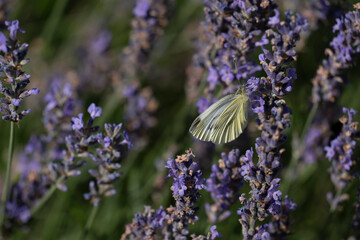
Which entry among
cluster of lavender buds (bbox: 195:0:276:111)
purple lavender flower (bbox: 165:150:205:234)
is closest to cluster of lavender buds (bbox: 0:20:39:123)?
purple lavender flower (bbox: 165:150:205:234)

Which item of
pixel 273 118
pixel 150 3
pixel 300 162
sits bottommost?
pixel 273 118

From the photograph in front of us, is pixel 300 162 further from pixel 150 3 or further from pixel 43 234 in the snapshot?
pixel 43 234

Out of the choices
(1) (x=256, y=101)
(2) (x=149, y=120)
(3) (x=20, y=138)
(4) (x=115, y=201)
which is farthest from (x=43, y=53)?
(1) (x=256, y=101)

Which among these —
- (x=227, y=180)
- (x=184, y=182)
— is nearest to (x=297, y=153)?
(x=227, y=180)

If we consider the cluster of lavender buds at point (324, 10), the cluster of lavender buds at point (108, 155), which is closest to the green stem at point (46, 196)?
the cluster of lavender buds at point (108, 155)

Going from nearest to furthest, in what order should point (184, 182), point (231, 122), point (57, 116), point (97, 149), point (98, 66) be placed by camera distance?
point (184, 182), point (97, 149), point (231, 122), point (57, 116), point (98, 66)

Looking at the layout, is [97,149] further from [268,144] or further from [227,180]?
[268,144]
